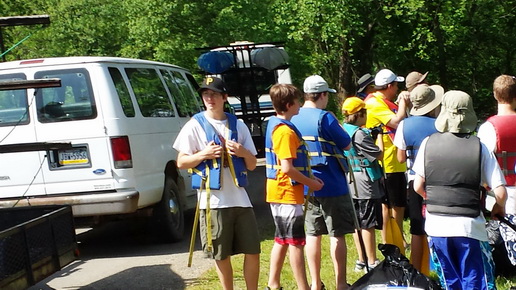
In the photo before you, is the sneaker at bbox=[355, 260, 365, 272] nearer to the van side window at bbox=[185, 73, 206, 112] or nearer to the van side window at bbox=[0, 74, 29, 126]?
the van side window at bbox=[0, 74, 29, 126]

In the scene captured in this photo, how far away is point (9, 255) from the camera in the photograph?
5.12 m

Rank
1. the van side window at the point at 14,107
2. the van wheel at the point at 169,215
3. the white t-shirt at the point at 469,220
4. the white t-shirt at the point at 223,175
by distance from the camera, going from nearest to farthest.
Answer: the white t-shirt at the point at 469,220 < the white t-shirt at the point at 223,175 < the van side window at the point at 14,107 < the van wheel at the point at 169,215

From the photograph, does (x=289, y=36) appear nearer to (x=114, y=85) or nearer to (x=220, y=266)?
(x=114, y=85)

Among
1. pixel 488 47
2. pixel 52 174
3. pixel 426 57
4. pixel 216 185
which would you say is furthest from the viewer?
pixel 488 47

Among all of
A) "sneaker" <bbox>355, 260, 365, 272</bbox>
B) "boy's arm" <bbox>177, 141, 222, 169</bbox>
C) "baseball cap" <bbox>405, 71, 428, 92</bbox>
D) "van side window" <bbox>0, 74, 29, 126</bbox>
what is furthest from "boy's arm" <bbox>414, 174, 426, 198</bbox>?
"van side window" <bbox>0, 74, 29, 126</bbox>

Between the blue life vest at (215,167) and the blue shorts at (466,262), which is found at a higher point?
the blue life vest at (215,167)

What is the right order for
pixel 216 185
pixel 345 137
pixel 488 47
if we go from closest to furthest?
pixel 216 185 < pixel 345 137 < pixel 488 47

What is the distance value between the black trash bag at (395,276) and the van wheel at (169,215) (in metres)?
4.00

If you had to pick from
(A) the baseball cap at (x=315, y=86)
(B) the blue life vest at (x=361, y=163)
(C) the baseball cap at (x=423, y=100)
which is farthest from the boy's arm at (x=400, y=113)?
(A) the baseball cap at (x=315, y=86)

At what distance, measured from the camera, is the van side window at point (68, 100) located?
24.9ft

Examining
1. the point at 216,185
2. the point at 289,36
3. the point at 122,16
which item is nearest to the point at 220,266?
the point at 216,185

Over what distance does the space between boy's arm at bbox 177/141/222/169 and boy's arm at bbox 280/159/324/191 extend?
511 millimetres

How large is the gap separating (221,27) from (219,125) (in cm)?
1563

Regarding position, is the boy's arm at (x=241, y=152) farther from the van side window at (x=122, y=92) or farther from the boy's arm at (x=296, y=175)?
the van side window at (x=122, y=92)
